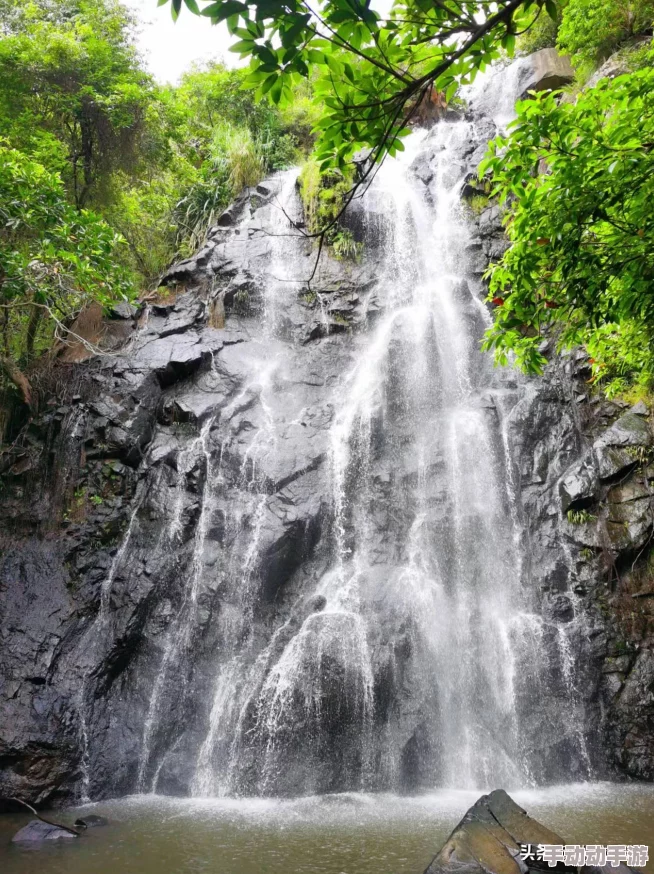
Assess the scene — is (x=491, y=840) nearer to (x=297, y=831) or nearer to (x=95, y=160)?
(x=297, y=831)

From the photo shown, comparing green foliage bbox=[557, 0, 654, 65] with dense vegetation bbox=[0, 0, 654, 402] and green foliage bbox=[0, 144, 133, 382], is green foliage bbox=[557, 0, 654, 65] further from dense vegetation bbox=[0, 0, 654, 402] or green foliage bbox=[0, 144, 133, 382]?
green foliage bbox=[0, 144, 133, 382]

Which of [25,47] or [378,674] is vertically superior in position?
[25,47]

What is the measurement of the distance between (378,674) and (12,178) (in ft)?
27.3

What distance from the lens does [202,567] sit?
936cm

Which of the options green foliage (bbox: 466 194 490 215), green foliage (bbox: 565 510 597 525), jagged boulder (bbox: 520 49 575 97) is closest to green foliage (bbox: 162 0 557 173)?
green foliage (bbox: 565 510 597 525)

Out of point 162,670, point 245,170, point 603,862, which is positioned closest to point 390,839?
point 603,862

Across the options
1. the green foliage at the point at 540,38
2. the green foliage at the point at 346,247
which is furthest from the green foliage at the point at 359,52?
the green foliage at the point at 540,38

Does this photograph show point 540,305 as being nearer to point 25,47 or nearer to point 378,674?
point 378,674

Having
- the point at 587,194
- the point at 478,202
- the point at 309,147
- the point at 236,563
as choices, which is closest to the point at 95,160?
the point at 309,147

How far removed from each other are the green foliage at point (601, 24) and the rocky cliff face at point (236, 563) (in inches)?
298

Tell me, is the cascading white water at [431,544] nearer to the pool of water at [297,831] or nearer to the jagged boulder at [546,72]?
the pool of water at [297,831]

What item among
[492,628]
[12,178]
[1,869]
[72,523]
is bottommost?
[1,869]

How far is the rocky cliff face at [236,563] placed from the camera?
7.55 metres

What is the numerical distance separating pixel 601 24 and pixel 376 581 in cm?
1407
